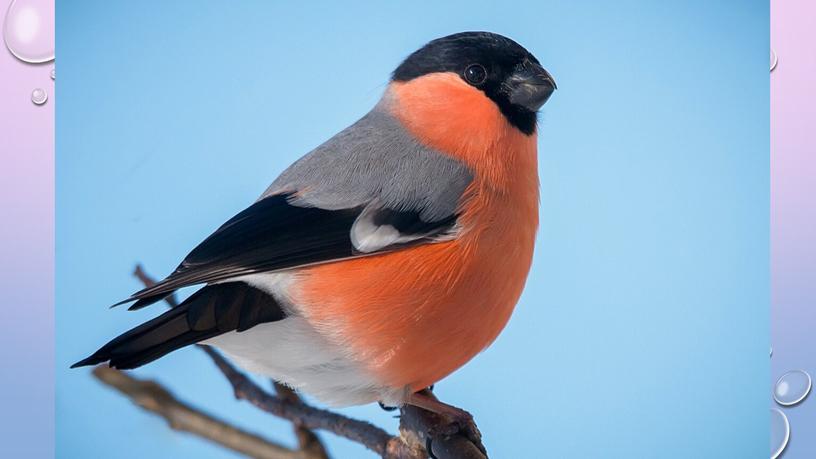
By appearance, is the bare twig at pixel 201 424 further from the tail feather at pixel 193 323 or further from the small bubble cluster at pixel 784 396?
the small bubble cluster at pixel 784 396

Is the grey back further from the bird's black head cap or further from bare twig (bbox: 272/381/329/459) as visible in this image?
bare twig (bbox: 272/381/329/459)

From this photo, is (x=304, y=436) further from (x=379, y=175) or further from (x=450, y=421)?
(x=379, y=175)

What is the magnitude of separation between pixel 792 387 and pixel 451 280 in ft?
2.36

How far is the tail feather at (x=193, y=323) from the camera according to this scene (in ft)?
3.35

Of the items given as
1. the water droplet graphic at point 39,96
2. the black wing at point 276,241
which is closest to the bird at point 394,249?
the black wing at point 276,241

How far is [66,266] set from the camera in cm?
146

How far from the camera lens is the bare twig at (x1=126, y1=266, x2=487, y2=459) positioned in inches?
47.7

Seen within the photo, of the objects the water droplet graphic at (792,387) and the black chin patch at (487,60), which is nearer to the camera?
the black chin patch at (487,60)

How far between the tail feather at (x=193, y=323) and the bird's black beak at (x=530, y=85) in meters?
0.42

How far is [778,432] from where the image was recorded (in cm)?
156

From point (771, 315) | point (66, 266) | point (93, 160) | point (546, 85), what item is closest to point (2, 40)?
point (93, 160)

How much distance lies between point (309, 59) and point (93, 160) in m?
0.37

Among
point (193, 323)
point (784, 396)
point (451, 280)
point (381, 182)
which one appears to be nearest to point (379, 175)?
point (381, 182)

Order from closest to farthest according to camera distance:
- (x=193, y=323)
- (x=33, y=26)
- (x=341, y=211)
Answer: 1. (x=193, y=323)
2. (x=341, y=211)
3. (x=33, y=26)
